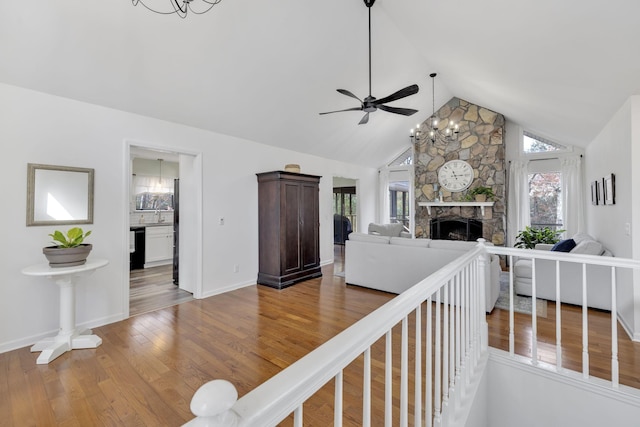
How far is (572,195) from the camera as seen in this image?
19.2ft

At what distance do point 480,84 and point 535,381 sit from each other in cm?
449

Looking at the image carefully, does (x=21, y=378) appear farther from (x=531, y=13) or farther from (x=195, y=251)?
(x=531, y=13)

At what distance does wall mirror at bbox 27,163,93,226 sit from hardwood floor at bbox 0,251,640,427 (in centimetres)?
125

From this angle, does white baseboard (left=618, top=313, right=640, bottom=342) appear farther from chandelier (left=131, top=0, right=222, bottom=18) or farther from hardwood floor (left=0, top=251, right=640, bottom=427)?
chandelier (left=131, top=0, right=222, bottom=18)

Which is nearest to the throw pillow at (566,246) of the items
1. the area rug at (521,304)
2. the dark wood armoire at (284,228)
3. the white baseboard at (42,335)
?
the area rug at (521,304)

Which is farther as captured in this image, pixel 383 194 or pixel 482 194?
pixel 383 194

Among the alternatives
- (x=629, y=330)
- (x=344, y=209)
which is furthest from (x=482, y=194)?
(x=344, y=209)

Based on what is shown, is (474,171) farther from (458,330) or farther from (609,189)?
(458,330)

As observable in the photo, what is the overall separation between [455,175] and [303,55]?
509cm

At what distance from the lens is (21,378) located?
2.24 m

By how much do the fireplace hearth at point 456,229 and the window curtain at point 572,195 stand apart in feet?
5.31

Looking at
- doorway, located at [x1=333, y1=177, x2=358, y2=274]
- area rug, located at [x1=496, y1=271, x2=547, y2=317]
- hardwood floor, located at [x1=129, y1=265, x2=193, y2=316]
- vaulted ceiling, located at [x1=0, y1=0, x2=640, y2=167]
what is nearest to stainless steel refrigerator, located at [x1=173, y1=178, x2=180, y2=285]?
hardwood floor, located at [x1=129, y1=265, x2=193, y2=316]

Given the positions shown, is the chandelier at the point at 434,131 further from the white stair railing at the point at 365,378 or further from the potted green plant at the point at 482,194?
the white stair railing at the point at 365,378

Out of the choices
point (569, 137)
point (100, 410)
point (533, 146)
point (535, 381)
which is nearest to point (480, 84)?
point (569, 137)
